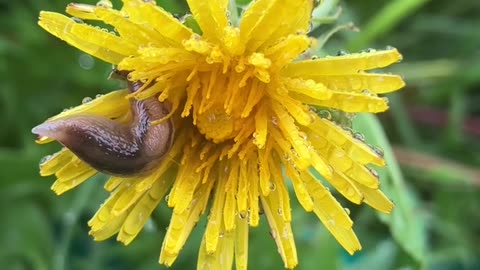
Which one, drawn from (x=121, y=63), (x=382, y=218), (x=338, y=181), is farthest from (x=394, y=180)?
(x=121, y=63)

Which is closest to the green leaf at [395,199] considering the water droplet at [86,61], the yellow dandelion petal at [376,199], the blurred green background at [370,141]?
the blurred green background at [370,141]

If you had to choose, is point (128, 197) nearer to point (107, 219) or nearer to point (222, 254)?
point (107, 219)

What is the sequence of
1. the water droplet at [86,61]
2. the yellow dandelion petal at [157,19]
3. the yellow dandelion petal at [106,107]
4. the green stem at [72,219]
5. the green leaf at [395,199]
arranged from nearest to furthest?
the yellow dandelion petal at [157,19]
the yellow dandelion petal at [106,107]
the green leaf at [395,199]
the green stem at [72,219]
the water droplet at [86,61]

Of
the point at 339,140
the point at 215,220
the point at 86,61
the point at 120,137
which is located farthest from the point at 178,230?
the point at 86,61

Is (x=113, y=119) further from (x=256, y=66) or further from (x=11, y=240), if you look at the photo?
(x=11, y=240)

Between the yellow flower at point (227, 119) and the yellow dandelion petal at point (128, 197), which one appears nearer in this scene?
the yellow flower at point (227, 119)

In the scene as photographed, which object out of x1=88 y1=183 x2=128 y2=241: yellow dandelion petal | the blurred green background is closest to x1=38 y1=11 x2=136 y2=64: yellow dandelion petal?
x1=88 y1=183 x2=128 y2=241: yellow dandelion petal

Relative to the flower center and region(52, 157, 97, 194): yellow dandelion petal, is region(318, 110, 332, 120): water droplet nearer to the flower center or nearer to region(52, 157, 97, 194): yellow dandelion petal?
the flower center

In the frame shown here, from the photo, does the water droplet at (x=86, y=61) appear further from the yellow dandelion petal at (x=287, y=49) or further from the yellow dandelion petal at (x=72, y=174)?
the yellow dandelion petal at (x=287, y=49)
